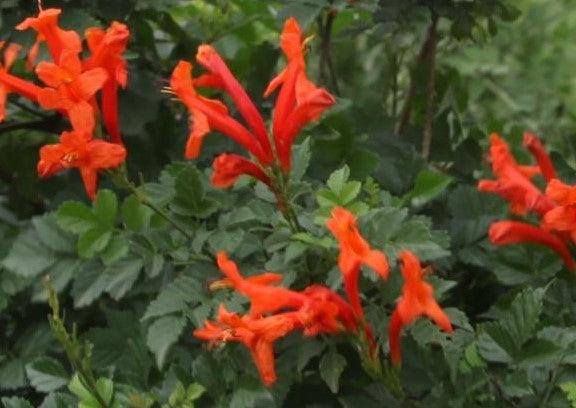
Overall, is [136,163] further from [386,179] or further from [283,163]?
[283,163]

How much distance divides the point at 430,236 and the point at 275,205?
23 cm

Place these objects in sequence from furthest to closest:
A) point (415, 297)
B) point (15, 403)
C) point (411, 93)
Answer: point (411, 93) < point (15, 403) < point (415, 297)

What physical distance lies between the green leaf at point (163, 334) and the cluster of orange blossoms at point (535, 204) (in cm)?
42

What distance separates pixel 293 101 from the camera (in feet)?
4.48

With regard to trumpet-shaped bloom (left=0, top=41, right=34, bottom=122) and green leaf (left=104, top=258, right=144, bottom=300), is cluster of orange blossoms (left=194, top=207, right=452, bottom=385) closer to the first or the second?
green leaf (left=104, top=258, right=144, bottom=300)

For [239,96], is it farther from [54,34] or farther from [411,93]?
[411,93]

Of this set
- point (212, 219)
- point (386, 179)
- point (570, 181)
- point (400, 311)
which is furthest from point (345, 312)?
point (570, 181)

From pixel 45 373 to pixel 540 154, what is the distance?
29.3 inches

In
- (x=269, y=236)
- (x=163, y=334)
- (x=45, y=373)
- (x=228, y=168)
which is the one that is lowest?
(x=45, y=373)

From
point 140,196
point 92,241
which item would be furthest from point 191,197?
point 92,241

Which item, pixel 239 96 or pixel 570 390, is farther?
pixel 239 96

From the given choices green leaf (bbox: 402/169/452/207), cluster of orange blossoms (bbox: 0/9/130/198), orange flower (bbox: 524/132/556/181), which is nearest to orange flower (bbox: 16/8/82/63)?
cluster of orange blossoms (bbox: 0/9/130/198)

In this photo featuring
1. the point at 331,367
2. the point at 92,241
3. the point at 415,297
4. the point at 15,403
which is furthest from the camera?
the point at 92,241

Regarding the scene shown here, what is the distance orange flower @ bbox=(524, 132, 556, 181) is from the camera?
150cm
